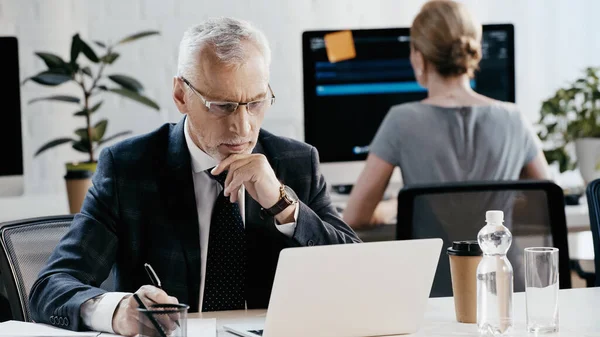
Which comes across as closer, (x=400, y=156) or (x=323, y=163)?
(x=400, y=156)

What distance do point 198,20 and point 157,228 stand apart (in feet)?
7.61

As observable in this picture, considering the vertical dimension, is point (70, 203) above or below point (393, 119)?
below

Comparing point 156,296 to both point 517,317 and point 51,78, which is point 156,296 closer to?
point 517,317

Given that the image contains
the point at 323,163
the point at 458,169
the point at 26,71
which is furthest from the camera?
the point at 26,71

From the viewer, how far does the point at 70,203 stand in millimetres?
2854

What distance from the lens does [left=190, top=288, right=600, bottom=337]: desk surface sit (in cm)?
140

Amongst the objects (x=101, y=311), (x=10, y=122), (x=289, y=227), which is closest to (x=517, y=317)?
(x=289, y=227)

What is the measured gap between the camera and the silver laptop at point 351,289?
4.22ft

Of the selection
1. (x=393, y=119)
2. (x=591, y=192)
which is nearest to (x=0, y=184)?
(x=393, y=119)

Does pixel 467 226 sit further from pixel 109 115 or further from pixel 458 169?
pixel 109 115

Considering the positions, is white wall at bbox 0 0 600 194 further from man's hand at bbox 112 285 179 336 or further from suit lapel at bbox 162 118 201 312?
man's hand at bbox 112 285 179 336

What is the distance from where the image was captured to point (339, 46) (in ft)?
10.5

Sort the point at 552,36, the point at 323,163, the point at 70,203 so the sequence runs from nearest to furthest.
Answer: the point at 70,203
the point at 323,163
the point at 552,36

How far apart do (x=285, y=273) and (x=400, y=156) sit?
144 cm
